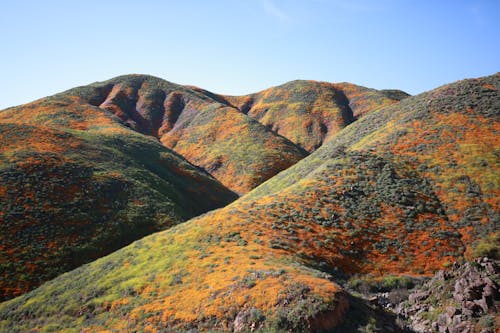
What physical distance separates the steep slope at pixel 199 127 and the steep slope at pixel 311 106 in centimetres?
990

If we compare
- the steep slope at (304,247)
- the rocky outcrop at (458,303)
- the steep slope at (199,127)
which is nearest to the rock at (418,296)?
the rocky outcrop at (458,303)

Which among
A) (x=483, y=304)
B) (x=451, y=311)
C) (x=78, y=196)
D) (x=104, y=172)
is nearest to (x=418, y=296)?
(x=451, y=311)

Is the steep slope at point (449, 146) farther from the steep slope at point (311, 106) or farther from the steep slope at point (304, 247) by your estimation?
the steep slope at point (311, 106)

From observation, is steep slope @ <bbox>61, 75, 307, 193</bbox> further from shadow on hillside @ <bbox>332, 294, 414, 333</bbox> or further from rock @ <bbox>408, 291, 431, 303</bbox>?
shadow on hillside @ <bbox>332, 294, 414, 333</bbox>

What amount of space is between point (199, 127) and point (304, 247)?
2536 inches

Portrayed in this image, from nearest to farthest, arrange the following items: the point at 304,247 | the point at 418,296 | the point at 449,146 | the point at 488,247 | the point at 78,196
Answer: the point at 418,296 → the point at 488,247 → the point at 304,247 → the point at 449,146 → the point at 78,196

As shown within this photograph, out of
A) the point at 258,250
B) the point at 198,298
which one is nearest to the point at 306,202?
the point at 258,250

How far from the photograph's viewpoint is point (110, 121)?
74.7 metres

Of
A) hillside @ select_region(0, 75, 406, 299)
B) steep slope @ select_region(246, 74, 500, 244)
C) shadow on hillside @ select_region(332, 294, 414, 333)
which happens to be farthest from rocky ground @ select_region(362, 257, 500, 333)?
hillside @ select_region(0, 75, 406, 299)

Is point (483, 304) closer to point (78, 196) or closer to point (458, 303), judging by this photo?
point (458, 303)

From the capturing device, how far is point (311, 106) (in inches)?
3863

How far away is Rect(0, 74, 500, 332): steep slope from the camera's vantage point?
17.2m

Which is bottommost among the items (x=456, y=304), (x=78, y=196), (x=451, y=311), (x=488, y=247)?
(x=78, y=196)

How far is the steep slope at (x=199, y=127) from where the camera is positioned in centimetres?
6612
